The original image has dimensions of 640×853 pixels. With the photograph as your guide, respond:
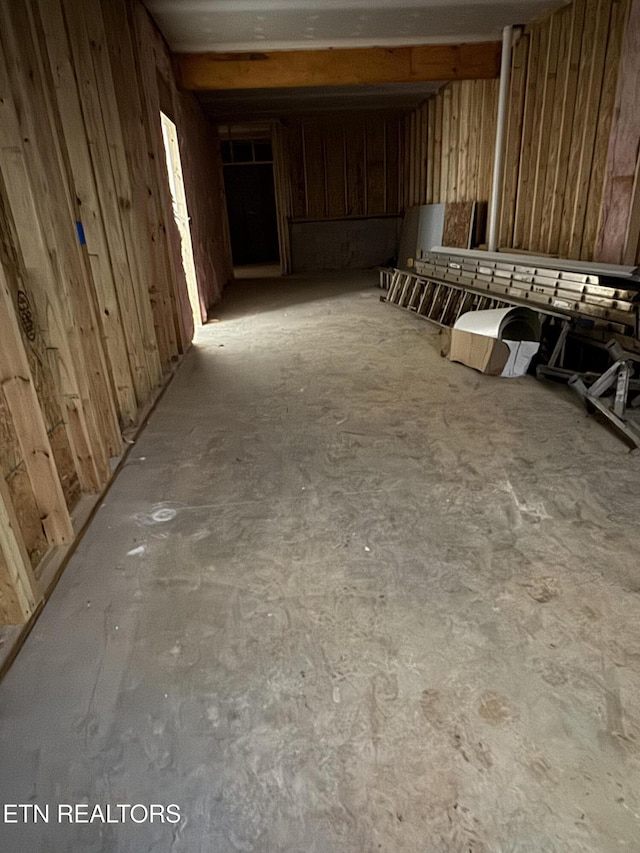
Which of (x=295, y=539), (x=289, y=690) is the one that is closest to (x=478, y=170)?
(x=295, y=539)

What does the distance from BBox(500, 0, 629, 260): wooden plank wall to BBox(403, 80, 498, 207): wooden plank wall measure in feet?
2.47

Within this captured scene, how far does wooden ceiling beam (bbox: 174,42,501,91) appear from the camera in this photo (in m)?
5.21

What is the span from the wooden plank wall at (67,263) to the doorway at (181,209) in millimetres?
1290

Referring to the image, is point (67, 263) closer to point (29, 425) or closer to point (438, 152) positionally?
point (29, 425)

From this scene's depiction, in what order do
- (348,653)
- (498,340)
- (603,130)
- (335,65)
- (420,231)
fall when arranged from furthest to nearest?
(420,231), (335,65), (603,130), (498,340), (348,653)

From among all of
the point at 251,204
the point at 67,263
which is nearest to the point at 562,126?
the point at 67,263

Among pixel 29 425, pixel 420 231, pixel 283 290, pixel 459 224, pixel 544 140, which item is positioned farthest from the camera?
pixel 420 231

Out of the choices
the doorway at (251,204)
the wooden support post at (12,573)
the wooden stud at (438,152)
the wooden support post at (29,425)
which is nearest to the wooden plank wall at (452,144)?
the wooden stud at (438,152)

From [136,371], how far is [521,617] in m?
2.66

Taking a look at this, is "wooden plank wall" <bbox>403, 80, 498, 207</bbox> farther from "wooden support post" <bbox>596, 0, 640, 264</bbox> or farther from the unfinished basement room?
"wooden support post" <bbox>596, 0, 640, 264</bbox>

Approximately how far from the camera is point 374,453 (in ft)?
8.78

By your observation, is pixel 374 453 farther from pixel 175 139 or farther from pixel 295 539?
pixel 175 139

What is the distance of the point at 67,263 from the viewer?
87.4 inches

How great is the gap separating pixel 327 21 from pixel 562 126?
2305mm
